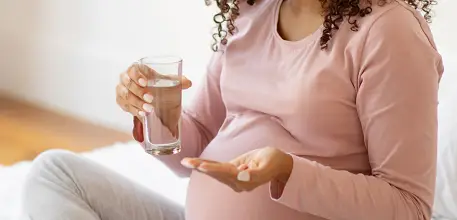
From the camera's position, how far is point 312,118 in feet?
3.63

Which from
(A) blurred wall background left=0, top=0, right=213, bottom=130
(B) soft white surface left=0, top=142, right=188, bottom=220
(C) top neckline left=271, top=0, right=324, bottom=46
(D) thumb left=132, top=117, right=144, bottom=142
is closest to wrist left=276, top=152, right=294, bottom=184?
(C) top neckline left=271, top=0, right=324, bottom=46

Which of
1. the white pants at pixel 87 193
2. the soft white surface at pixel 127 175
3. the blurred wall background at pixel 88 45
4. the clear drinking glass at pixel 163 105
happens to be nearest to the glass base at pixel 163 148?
the clear drinking glass at pixel 163 105

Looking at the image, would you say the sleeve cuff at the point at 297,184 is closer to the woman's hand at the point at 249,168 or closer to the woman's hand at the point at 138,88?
the woman's hand at the point at 249,168

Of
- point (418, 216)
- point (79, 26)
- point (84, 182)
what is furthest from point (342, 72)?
point (79, 26)

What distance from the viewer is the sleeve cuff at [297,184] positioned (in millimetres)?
1011

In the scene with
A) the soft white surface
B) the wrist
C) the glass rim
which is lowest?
the soft white surface

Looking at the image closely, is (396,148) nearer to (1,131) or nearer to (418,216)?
(418,216)

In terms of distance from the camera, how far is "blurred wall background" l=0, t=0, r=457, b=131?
2.62 meters

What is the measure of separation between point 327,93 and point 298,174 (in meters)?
0.15

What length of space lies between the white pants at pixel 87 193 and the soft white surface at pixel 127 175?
0.25 metres

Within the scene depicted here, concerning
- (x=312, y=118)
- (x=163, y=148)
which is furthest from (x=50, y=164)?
(x=312, y=118)

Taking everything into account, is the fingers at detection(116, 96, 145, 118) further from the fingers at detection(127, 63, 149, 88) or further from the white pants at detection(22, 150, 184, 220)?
the white pants at detection(22, 150, 184, 220)

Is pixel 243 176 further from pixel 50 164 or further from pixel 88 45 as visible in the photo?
pixel 88 45

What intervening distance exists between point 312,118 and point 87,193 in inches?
19.5
